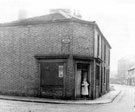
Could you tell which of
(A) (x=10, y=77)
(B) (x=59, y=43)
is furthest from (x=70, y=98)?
(A) (x=10, y=77)

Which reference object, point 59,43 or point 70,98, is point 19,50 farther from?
point 70,98

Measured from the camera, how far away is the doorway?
60.4 feet

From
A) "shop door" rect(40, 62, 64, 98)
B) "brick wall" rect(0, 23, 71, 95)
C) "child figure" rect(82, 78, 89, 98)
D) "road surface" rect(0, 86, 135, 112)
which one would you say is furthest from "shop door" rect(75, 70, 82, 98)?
"road surface" rect(0, 86, 135, 112)

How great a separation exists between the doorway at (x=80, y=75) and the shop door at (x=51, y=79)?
4.22 feet

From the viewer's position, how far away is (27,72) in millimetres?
19328

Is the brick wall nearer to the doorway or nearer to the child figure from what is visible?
the doorway

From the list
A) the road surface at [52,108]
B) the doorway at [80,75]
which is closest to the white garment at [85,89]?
the doorway at [80,75]

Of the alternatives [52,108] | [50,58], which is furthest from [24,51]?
[52,108]

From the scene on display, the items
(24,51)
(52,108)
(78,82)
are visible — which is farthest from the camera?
(24,51)

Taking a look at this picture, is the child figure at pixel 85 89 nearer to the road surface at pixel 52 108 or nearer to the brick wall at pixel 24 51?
the brick wall at pixel 24 51

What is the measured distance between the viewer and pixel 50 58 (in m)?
18.3

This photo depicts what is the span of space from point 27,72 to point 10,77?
175 cm

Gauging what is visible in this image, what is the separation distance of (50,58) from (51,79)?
5.17ft

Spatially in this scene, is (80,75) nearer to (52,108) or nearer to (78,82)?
(78,82)
